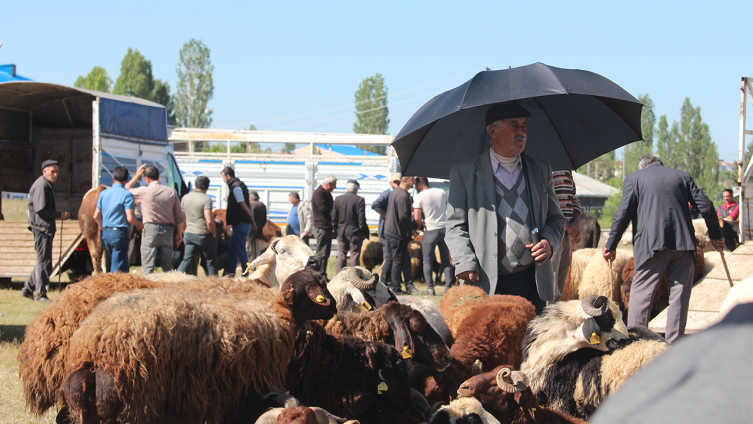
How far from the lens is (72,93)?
40.9ft

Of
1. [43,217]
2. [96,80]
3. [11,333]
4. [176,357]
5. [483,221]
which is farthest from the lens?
[96,80]

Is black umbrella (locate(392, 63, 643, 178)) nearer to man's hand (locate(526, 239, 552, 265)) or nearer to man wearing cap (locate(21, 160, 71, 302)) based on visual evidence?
man's hand (locate(526, 239, 552, 265))

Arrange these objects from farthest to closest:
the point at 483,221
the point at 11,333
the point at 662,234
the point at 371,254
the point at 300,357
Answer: the point at 371,254 < the point at 11,333 < the point at 662,234 < the point at 483,221 < the point at 300,357

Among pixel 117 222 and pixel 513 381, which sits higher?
pixel 117 222

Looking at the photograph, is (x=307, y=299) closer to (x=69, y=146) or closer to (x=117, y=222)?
(x=117, y=222)

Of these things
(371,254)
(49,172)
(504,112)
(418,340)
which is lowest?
(371,254)

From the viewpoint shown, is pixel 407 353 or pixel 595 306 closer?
pixel 407 353

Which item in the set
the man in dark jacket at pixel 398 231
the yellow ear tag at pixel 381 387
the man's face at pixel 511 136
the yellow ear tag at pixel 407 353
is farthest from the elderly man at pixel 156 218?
the yellow ear tag at pixel 381 387

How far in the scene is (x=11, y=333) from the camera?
254 inches

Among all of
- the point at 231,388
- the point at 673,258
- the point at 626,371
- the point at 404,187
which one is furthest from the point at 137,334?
the point at 404,187

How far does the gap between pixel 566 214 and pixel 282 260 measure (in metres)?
2.71

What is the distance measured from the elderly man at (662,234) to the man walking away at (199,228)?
240 inches

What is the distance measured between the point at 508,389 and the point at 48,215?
781 centimetres

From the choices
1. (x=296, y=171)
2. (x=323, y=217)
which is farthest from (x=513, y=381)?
(x=296, y=171)
